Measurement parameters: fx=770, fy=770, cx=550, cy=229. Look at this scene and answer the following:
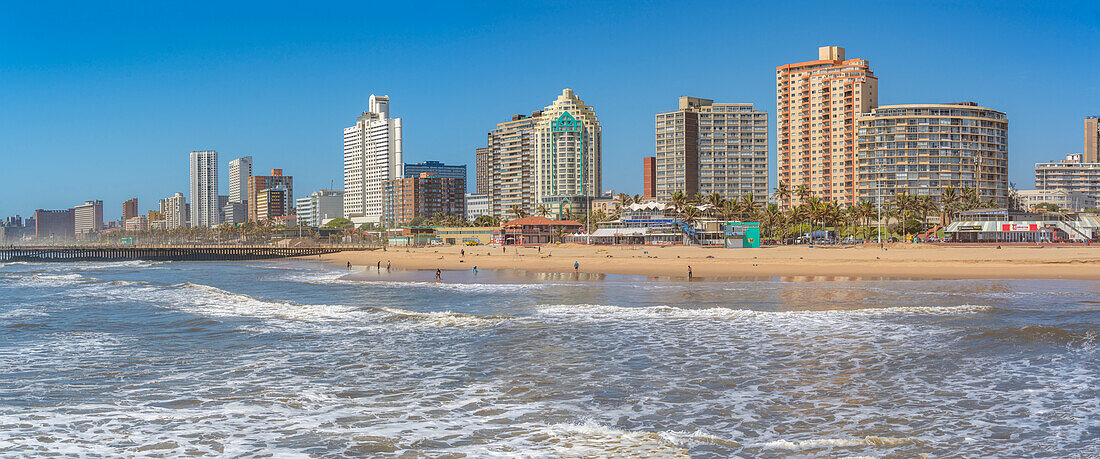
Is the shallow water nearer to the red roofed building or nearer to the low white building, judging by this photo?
the red roofed building

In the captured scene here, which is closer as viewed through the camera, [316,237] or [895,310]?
[895,310]

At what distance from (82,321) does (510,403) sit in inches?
797

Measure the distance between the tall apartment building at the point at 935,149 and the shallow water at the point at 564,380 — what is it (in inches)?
4610

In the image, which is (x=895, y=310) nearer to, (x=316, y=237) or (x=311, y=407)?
(x=311, y=407)

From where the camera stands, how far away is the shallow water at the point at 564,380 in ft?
37.0

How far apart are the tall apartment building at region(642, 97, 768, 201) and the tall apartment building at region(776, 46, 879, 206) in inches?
423

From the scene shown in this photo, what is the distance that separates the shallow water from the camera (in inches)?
444

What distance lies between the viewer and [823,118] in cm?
15250

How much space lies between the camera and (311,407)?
1343 centimetres

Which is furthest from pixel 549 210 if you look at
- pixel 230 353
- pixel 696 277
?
pixel 230 353

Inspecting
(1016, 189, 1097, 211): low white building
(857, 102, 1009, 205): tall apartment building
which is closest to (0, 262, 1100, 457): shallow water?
(857, 102, 1009, 205): tall apartment building

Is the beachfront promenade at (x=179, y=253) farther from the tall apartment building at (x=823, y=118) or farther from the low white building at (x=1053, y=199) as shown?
the low white building at (x=1053, y=199)

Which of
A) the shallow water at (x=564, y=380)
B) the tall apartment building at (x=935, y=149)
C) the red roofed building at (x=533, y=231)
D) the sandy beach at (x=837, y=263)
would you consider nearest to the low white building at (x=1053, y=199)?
the tall apartment building at (x=935, y=149)

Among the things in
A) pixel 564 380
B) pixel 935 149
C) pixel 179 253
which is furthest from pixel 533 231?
pixel 564 380
